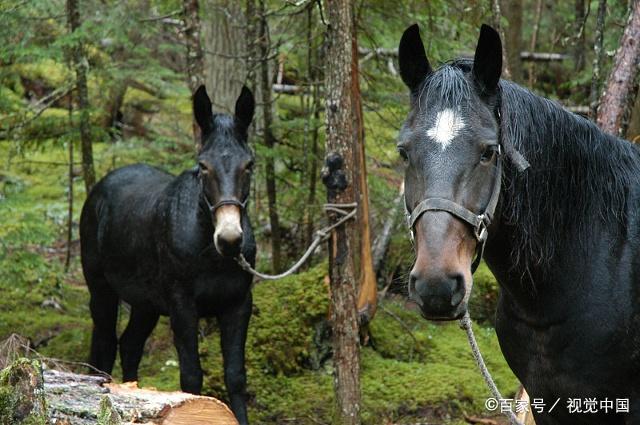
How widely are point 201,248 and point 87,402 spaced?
7.39ft

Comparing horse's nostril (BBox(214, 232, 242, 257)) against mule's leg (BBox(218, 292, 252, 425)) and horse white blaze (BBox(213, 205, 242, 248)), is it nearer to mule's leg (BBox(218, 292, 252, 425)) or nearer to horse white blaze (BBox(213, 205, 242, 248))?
horse white blaze (BBox(213, 205, 242, 248))

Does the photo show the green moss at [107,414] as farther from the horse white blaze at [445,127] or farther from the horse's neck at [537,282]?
the horse white blaze at [445,127]

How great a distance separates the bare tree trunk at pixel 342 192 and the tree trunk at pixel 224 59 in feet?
12.2

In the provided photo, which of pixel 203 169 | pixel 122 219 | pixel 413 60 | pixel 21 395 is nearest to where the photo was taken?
pixel 413 60

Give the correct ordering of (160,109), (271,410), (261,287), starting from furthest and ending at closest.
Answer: (160,109)
(261,287)
(271,410)

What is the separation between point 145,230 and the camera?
273 inches

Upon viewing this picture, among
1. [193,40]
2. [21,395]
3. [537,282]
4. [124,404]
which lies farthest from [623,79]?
[21,395]

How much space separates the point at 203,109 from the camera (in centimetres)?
623

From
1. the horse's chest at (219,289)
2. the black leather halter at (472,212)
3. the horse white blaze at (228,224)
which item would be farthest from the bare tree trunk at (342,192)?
the black leather halter at (472,212)

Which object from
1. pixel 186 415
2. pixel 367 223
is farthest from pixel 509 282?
pixel 367 223

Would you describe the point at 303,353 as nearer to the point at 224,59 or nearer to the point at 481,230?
the point at 224,59

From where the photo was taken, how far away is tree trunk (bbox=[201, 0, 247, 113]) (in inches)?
371

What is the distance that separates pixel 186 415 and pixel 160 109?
1105cm

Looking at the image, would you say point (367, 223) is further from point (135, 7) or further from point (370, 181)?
point (135, 7)
